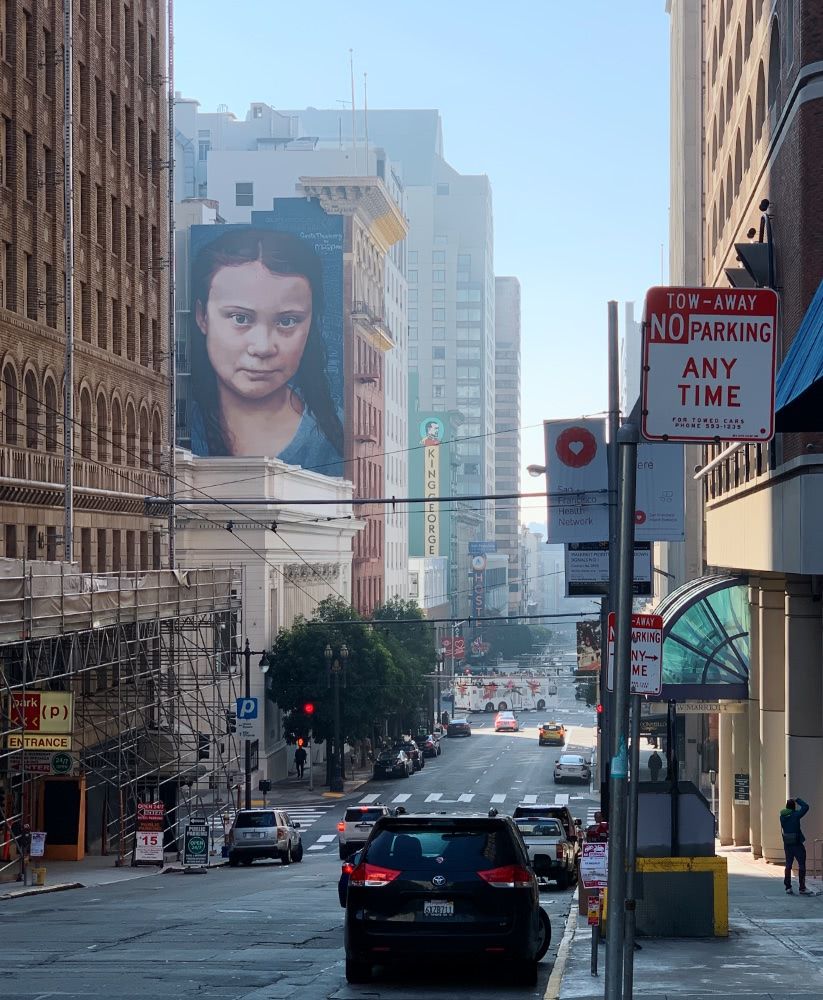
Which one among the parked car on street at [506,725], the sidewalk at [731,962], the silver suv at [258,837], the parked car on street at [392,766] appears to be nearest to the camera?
the sidewalk at [731,962]

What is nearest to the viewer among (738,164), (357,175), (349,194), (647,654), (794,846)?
(647,654)

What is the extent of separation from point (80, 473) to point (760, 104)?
24.1 meters

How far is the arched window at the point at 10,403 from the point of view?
137 ft

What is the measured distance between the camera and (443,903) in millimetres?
13234

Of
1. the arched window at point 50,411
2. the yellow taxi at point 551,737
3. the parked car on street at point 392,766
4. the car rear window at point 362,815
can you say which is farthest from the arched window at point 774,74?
the yellow taxi at point 551,737

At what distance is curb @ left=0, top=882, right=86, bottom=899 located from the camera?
1165 inches

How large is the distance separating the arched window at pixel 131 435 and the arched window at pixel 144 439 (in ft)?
3.64

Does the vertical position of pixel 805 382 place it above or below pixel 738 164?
below

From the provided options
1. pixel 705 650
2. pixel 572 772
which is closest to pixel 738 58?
pixel 705 650

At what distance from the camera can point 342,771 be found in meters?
76.3

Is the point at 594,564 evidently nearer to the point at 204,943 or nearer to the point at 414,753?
the point at 204,943

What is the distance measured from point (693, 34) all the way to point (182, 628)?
4190cm

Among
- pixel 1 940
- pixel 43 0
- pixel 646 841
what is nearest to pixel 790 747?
pixel 646 841

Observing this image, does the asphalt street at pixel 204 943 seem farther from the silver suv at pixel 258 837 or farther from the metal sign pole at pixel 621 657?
the metal sign pole at pixel 621 657
